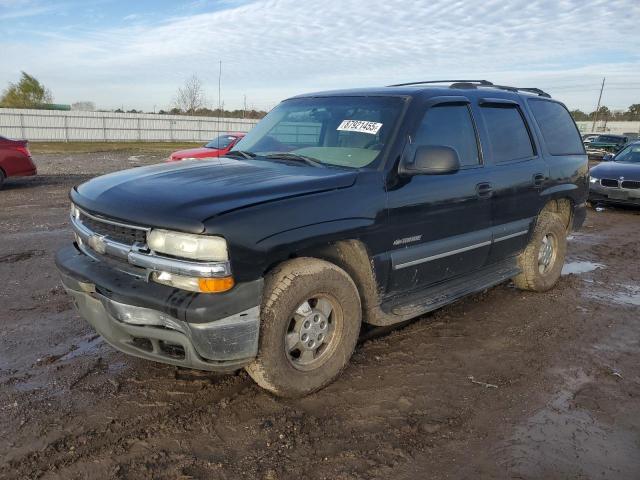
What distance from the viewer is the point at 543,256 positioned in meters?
5.51

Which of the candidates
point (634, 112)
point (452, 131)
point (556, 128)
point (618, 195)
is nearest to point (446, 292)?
point (452, 131)

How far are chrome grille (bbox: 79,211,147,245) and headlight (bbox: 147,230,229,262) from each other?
162 mm

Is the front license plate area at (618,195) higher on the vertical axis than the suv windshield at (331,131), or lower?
lower

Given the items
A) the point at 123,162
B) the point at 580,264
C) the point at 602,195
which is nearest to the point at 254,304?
the point at 580,264

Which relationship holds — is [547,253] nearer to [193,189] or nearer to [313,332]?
[313,332]

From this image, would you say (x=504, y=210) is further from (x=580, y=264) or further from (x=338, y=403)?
(x=580, y=264)

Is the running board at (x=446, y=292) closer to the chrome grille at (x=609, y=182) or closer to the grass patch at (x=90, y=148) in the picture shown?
the chrome grille at (x=609, y=182)

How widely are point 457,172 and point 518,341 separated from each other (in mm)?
1493

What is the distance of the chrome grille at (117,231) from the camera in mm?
2907

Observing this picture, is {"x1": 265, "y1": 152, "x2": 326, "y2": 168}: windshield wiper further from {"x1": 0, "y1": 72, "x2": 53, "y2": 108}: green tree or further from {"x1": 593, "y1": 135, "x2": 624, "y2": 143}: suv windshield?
{"x1": 0, "y1": 72, "x2": 53, "y2": 108}: green tree

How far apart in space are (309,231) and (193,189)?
72cm

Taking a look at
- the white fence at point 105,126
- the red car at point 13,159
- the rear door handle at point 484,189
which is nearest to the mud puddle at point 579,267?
the rear door handle at point 484,189

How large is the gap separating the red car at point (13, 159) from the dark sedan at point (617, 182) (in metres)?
12.8

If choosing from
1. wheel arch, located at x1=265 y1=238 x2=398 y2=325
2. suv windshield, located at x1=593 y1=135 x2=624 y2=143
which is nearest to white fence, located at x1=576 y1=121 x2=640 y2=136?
suv windshield, located at x1=593 y1=135 x2=624 y2=143
